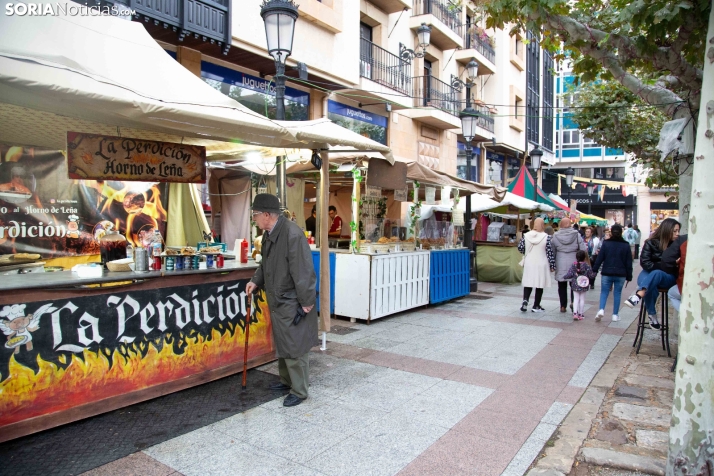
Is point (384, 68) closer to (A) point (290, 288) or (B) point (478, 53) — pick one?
(B) point (478, 53)

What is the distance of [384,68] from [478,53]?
755 centimetres

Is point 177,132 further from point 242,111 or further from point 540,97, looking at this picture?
point 540,97

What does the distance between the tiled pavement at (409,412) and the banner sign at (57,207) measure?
13.9 ft

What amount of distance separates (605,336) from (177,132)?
7.02 metres

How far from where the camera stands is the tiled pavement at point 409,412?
11.6ft

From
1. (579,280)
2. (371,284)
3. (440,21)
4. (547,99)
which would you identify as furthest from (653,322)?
(547,99)

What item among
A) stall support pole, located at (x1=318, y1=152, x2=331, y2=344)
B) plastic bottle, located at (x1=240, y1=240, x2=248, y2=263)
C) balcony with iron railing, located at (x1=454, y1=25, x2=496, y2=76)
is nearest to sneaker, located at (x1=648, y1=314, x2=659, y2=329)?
stall support pole, located at (x1=318, y1=152, x2=331, y2=344)

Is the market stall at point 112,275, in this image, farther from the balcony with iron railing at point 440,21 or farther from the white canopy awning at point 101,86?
the balcony with iron railing at point 440,21

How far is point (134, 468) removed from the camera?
11.1ft

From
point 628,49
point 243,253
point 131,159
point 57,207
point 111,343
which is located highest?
point 628,49

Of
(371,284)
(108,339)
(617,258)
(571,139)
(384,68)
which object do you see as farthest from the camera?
(571,139)

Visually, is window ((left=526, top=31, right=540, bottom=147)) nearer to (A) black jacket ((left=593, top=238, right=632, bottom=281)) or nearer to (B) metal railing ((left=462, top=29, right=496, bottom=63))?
(B) metal railing ((left=462, top=29, right=496, bottom=63))

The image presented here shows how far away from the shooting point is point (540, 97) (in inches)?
1262

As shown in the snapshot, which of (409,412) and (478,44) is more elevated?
(478,44)
